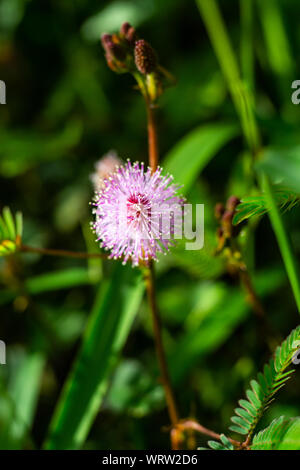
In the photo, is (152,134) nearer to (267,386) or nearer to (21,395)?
(267,386)

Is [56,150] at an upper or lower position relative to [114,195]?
upper

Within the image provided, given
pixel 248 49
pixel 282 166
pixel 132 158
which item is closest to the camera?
pixel 282 166

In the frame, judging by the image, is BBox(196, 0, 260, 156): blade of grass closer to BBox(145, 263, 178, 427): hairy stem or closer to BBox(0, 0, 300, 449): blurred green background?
BBox(0, 0, 300, 449): blurred green background

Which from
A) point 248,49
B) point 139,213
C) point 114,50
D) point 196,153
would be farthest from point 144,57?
point 248,49

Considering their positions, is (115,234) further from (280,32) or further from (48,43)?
(48,43)

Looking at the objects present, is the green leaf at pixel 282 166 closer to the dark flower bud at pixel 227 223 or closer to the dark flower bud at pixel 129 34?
the dark flower bud at pixel 227 223

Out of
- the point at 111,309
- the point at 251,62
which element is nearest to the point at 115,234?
the point at 111,309
